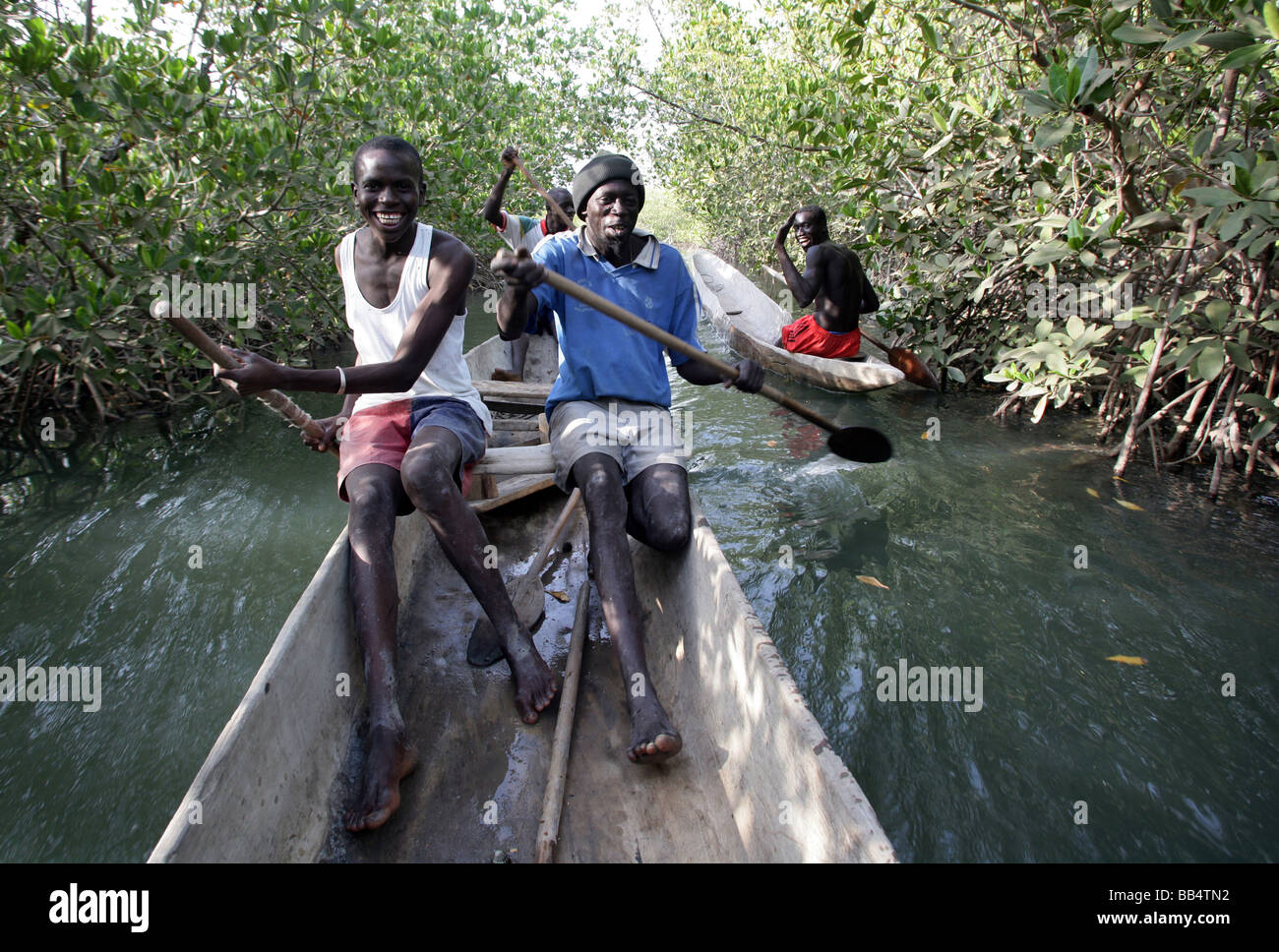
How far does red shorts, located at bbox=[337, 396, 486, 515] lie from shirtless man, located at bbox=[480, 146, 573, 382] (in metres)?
1.85

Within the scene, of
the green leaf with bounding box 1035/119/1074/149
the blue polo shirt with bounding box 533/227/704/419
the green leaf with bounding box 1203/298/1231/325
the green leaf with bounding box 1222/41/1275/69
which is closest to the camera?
the green leaf with bounding box 1222/41/1275/69

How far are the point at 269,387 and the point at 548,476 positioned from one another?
1.67 meters

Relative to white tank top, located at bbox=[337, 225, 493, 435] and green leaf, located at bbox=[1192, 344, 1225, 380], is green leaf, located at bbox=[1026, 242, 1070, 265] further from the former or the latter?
white tank top, located at bbox=[337, 225, 493, 435]

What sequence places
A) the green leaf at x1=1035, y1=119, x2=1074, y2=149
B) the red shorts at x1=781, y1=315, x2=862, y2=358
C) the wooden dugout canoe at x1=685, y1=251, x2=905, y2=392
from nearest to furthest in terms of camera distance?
the green leaf at x1=1035, y1=119, x2=1074, y2=149 → the wooden dugout canoe at x1=685, y1=251, x2=905, y2=392 → the red shorts at x1=781, y1=315, x2=862, y2=358

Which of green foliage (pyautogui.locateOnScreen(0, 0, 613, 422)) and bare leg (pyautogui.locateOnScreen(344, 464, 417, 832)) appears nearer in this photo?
bare leg (pyautogui.locateOnScreen(344, 464, 417, 832))

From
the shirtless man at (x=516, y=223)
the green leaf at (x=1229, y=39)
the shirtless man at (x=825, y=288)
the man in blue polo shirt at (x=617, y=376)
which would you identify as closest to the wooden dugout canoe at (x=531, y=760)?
the man in blue polo shirt at (x=617, y=376)

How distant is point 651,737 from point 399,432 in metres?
1.32

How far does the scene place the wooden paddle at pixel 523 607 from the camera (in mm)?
2549

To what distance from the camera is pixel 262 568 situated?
403cm

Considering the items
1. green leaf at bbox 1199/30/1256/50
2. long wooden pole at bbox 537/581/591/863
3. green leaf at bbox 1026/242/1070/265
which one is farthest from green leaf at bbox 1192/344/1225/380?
long wooden pole at bbox 537/581/591/863

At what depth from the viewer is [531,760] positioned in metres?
2.17

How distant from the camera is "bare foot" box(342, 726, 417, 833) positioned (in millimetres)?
1847

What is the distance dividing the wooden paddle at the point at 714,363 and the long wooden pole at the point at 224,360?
77 centimetres
